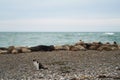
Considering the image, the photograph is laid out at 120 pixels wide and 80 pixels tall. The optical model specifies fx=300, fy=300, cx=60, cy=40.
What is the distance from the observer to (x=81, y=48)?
2445cm

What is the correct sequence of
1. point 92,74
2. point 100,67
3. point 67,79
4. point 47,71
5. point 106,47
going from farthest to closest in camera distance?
point 106,47, point 100,67, point 47,71, point 92,74, point 67,79

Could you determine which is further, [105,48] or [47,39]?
[47,39]

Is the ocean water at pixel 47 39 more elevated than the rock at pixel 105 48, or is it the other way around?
the rock at pixel 105 48

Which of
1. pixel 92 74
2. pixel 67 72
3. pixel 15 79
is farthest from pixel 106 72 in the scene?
pixel 15 79

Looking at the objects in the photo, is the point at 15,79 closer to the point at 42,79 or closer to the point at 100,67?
the point at 42,79

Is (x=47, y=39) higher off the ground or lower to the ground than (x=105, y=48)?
lower


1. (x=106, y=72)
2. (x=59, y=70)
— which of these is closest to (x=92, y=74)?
(x=106, y=72)

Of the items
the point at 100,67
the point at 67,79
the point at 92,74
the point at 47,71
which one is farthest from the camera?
the point at 100,67

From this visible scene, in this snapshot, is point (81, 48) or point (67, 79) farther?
point (81, 48)

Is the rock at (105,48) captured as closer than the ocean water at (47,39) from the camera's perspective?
Yes

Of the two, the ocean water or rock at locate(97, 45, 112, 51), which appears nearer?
rock at locate(97, 45, 112, 51)

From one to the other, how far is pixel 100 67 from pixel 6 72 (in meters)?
4.39

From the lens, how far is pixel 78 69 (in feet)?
45.1

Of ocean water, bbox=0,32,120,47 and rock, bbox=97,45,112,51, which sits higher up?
rock, bbox=97,45,112,51
